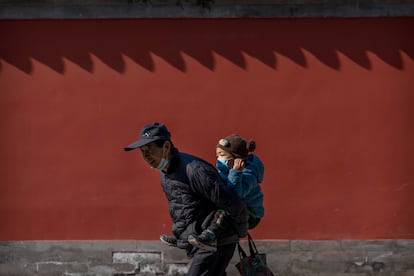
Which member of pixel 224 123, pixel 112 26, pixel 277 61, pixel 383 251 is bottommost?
pixel 383 251

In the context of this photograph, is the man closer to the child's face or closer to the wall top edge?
the child's face

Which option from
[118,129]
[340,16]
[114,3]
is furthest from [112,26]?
[340,16]

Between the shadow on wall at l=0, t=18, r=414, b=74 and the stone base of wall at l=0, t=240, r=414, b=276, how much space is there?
1.74m

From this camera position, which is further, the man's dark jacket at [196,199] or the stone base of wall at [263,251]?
the stone base of wall at [263,251]

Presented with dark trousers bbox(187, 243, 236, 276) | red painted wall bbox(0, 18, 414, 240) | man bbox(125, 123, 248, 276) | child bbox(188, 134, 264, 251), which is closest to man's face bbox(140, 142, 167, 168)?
man bbox(125, 123, 248, 276)

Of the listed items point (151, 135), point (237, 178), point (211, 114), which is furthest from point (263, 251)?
point (151, 135)

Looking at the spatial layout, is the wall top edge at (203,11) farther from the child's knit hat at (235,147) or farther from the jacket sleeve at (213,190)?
the jacket sleeve at (213,190)

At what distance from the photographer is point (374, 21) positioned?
775 centimetres

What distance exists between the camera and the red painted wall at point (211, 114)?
7770 mm

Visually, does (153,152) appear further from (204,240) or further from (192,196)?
(204,240)

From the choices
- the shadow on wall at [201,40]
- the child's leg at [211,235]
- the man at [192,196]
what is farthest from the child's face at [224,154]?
the shadow on wall at [201,40]

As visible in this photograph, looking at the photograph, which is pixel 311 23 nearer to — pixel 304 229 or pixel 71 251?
pixel 304 229

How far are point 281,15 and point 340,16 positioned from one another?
575 mm

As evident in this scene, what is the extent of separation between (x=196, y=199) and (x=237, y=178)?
0.33m
